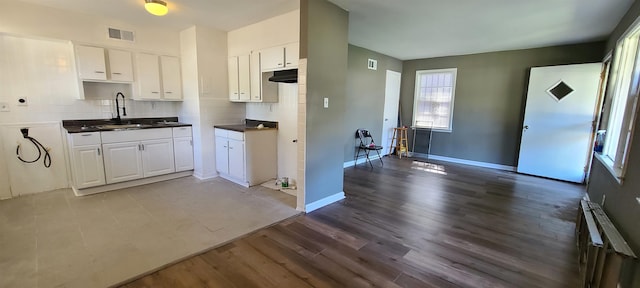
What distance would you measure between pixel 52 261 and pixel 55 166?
2406mm

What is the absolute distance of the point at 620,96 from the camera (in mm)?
3035

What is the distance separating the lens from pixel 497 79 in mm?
5398

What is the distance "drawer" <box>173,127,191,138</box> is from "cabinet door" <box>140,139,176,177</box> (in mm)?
131

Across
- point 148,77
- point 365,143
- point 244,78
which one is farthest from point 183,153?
point 365,143

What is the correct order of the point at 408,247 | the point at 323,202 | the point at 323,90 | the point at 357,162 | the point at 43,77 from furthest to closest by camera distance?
1. the point at 357,162
2. the point at 43,77
3. the point at 323,202
4. the point at 323,90
5. the point at 408,247

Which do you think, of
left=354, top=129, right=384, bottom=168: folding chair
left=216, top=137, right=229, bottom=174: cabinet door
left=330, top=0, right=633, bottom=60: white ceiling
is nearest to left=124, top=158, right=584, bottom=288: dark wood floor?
left=354, top=129, right=384, bottom=168: folding chair

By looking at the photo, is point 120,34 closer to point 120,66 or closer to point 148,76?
point 120,66

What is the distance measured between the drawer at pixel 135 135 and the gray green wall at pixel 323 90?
8.42 ft

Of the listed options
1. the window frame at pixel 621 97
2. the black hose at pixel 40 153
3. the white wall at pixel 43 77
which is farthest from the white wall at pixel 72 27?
the window frame at pixel 621 97

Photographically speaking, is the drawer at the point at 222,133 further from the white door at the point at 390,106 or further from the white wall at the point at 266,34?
the white door at the point at 390,106

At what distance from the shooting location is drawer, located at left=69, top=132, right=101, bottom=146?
3.42 m

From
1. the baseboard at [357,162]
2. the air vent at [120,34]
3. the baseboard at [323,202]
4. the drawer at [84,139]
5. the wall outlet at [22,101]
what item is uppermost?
the air vent at [120,34]

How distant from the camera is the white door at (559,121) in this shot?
4395mm

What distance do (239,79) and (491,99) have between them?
16.5ft
